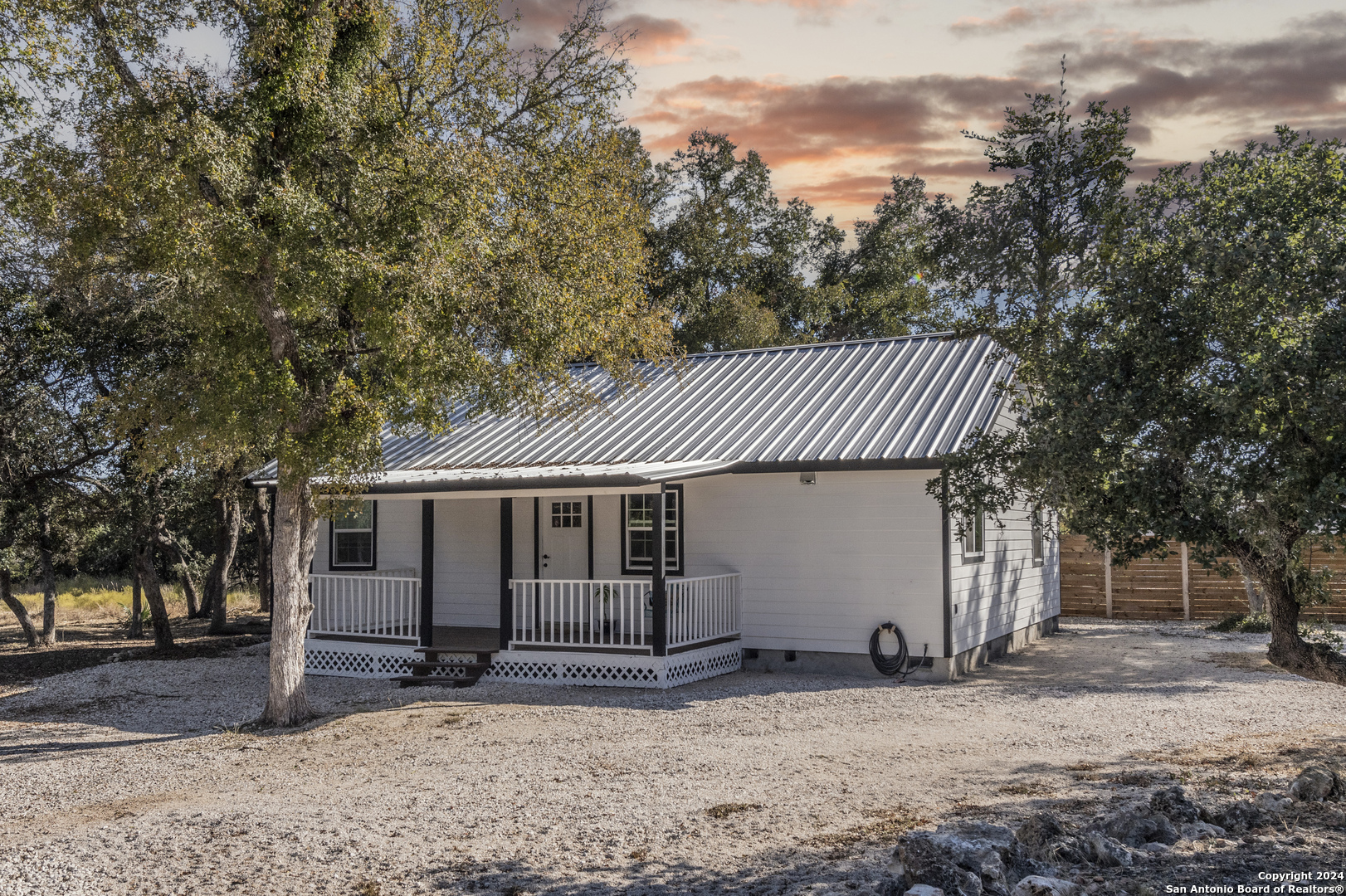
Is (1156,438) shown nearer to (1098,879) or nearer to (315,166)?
(1098,879)

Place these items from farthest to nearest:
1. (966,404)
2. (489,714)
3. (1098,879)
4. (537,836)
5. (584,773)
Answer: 1. (966,404)
2. (489,714)
3. (584,773)
4. (537,836)
5. (1098,879)

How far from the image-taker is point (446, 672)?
1303cm

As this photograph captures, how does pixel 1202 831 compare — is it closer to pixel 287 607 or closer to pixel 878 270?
pixel 287 607

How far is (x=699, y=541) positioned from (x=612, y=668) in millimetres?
2362

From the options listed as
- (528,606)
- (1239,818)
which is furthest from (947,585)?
(1239,818)

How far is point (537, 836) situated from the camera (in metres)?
6.08

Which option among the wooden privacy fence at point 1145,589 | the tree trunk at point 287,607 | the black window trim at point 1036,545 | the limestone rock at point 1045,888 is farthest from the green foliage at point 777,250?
the limestone rock at point 1045,888

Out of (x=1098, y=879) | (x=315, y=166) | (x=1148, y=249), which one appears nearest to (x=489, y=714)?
(x=315, y=166)

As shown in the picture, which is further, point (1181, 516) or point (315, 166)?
point (315, 166)

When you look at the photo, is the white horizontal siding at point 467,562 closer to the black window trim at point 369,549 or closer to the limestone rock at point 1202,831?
the black window trim at point 369,549

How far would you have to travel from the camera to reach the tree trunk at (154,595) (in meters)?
16.1

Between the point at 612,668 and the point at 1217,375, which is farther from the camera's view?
the point at 612,668

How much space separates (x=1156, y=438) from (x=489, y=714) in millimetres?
7334

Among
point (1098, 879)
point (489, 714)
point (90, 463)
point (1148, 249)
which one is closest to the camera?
point (1098, 879)
